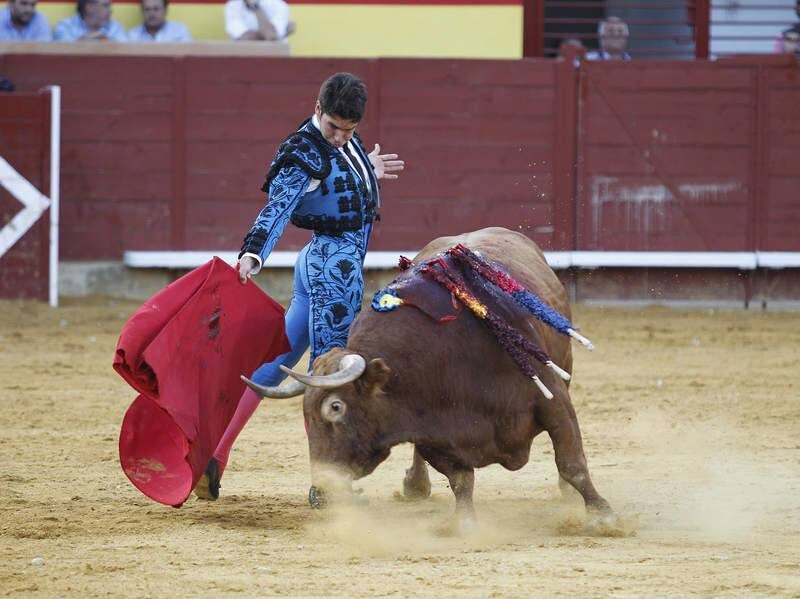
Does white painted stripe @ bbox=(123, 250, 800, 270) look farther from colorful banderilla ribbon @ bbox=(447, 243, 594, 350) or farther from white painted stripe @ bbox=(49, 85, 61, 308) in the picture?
colorful banderilla ribbon @ bbox=(447, 243, 594, 350)

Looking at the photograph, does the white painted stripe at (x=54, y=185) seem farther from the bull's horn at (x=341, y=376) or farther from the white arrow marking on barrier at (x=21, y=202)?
the bull's horn at (x=341, y=376)

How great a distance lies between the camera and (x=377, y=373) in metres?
3.68

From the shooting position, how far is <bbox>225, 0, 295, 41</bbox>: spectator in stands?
9523 mm

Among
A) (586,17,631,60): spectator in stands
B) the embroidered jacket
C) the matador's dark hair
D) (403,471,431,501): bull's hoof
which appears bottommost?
(403,471,431,501): bull's hoof

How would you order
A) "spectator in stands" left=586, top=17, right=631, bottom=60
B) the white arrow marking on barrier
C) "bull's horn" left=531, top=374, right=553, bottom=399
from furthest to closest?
"spectator in stands" left=586, top=17, right=631, bottom=60, the white arrow marking on barrier, "bull's horn" left=531, top=374, right=553, bottom=399

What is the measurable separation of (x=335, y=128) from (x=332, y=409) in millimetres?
824

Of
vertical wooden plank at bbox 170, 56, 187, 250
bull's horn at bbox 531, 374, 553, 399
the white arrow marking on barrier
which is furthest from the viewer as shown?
vertical wooden plank at bbox 170, 56, 187, 250

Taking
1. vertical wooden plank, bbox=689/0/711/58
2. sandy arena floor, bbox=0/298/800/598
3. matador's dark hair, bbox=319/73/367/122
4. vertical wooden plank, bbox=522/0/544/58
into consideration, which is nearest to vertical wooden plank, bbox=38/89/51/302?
sandy arena floor, bbox=0/298/800/598

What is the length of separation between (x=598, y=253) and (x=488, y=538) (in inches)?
222

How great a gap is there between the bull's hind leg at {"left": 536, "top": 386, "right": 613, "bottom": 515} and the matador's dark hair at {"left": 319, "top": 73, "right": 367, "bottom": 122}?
3.09 feet

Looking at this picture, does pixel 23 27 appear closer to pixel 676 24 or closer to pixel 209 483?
pixel 676 24

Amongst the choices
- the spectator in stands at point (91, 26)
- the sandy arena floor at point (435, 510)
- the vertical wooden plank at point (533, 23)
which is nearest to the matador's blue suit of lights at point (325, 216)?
the sandy arena floor at point (435, 510)

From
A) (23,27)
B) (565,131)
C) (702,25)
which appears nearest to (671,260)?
(565,131)

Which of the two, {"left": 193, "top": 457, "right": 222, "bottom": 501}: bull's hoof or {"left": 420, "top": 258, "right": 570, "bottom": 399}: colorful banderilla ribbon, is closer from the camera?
{"left": 420, "top": 258, "right": 570, "bottom": 399}: colorful banderilla ribbon
